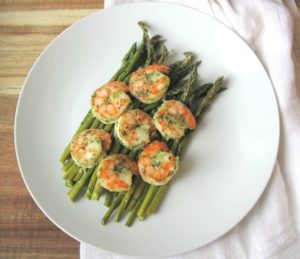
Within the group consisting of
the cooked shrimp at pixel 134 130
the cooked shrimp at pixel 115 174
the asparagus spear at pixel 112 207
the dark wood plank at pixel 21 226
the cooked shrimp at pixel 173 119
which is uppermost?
the cooked shrimp at pixel 173 119

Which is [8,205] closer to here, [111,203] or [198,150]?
[111,203]

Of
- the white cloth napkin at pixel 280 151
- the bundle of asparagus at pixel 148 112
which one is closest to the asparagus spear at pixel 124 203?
the bundle of asparagus at pixel 148 112

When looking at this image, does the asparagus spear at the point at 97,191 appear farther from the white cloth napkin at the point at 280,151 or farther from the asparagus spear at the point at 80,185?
the white cloth napkin at the point at 280,151

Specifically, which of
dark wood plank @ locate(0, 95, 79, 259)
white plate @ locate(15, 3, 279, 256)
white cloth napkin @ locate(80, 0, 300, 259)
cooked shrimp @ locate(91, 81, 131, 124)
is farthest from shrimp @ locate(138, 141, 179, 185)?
dark wood plank @ locate(0, 95, 79, 259)

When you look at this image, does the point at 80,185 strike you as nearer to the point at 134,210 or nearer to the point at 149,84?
the point at 134,210

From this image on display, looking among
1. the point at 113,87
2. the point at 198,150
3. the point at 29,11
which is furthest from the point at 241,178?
the point at 29,11
